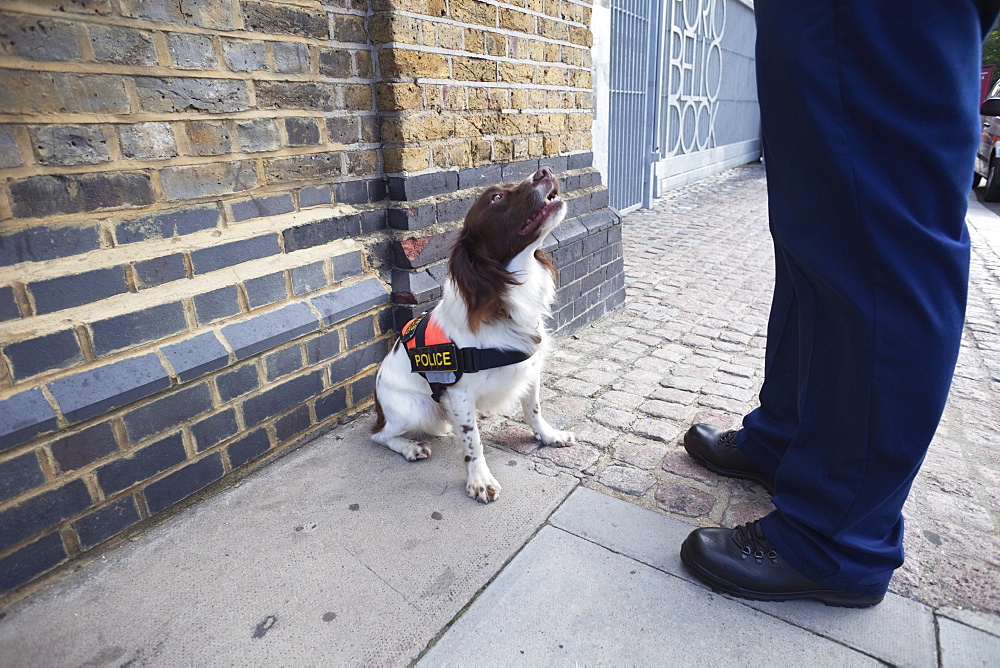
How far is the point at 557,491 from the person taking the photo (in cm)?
218

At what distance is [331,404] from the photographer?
2.65 meters

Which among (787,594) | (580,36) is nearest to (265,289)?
(787,594)

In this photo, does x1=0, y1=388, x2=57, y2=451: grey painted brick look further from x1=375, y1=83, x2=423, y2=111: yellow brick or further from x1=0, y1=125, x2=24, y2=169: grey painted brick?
x1=375, y1=83, x2=423, y2=111: yellow brick

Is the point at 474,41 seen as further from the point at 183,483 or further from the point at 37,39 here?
the point at 183,483

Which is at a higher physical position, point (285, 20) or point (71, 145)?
point (285, 20)

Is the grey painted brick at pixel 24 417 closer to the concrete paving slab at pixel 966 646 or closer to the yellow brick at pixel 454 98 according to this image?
the yellow brick at pixel 454 98

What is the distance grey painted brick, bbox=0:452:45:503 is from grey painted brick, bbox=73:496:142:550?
21 centimetres

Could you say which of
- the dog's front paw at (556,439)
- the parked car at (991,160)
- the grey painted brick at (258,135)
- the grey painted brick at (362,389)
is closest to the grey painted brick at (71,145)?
the grey painted brick at (258,135)

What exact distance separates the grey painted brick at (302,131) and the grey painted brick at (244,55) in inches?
8.6

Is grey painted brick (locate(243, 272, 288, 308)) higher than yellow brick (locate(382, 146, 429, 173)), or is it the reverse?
yellow brick (locate(382, 146, 429, 173))

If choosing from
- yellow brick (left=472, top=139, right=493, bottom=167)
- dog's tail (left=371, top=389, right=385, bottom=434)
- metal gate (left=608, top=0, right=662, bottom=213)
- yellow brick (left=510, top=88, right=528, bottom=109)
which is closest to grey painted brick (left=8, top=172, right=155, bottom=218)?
dog's tail (left=371, top=389, right=385, bottom=434)

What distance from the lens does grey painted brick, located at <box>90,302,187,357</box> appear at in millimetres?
1833

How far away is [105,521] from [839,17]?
256 centimetres

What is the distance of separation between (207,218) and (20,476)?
1.01 metres
